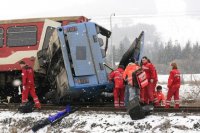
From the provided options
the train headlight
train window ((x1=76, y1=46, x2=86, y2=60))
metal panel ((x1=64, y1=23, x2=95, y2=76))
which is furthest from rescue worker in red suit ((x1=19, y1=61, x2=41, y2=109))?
the train headlight

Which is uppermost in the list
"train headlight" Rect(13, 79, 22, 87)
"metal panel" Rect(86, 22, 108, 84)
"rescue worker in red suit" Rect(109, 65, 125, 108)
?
"metal panel" Rect(86, 22, 108, 84)

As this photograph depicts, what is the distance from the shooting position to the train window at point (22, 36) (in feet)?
49.2

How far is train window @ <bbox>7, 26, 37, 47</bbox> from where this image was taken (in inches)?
591

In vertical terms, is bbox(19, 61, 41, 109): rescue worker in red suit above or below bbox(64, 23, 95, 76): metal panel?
below

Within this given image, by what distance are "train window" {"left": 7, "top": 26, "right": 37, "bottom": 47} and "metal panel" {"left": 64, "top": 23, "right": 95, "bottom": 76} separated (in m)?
3.36

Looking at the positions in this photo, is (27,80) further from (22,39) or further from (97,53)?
(22,39)

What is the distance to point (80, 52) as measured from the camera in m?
11.9

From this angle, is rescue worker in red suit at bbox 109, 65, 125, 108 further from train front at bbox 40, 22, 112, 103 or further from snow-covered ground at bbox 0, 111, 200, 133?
snow-covered ground at bbox 0, 111, 200, 133

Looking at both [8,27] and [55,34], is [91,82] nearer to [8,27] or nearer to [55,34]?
[55,34]

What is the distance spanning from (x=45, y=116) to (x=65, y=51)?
2.15m

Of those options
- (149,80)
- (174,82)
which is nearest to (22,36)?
(149,80)

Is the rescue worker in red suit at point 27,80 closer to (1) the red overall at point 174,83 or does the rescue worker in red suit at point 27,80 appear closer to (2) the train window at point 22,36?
(2) the train window at point 22,36

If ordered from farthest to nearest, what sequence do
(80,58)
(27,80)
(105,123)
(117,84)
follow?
(117,84) < (27,80) < (80,58) < (105,123)

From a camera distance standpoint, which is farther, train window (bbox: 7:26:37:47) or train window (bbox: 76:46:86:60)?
train window (bbox: 7:26:37:47)
